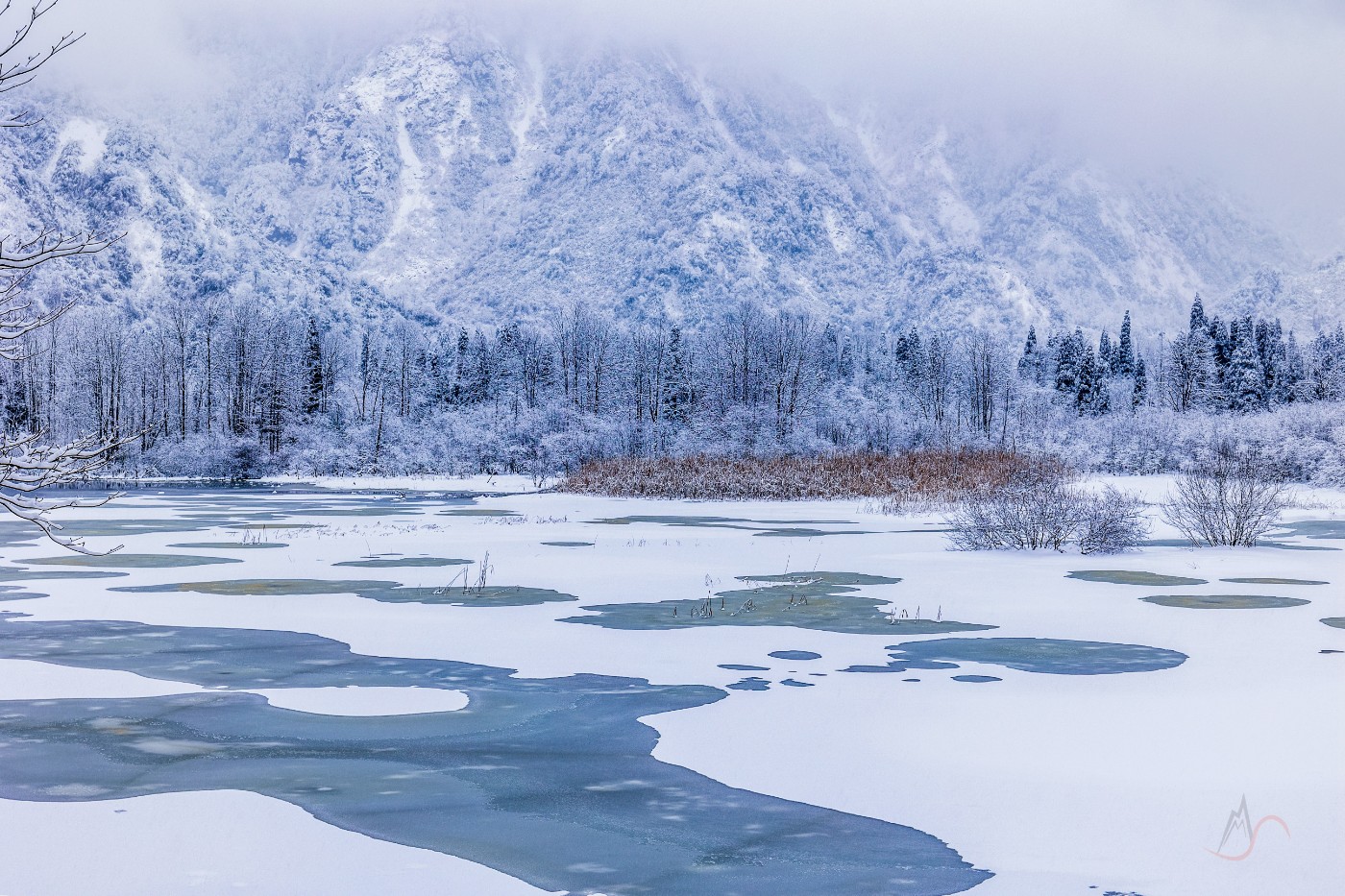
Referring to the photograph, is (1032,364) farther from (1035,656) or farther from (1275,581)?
(1035,656)

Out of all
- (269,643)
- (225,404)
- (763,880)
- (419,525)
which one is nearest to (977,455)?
(419,525)

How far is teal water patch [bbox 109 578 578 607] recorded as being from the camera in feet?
49.5

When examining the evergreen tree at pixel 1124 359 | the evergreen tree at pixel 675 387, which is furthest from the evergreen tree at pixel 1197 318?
the evergreen tree at pixel 675 387

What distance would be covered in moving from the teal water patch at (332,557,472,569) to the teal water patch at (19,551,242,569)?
183cm

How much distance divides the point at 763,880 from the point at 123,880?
267 centimetres

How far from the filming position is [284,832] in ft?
19.6

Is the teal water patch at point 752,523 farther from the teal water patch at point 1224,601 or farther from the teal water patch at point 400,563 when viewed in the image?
the teal water patch at point 1224,601

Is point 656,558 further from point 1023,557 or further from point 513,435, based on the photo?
point 513,435

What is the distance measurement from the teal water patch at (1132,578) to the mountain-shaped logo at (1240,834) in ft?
34.8

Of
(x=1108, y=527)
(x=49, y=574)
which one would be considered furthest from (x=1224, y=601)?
(x=49, y=574)

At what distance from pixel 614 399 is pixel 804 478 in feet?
243

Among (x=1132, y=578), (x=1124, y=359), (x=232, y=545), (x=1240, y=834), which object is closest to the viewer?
(x=1240, y=834)

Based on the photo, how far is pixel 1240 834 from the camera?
6.00 meters

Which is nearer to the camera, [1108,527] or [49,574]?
[49,574]
